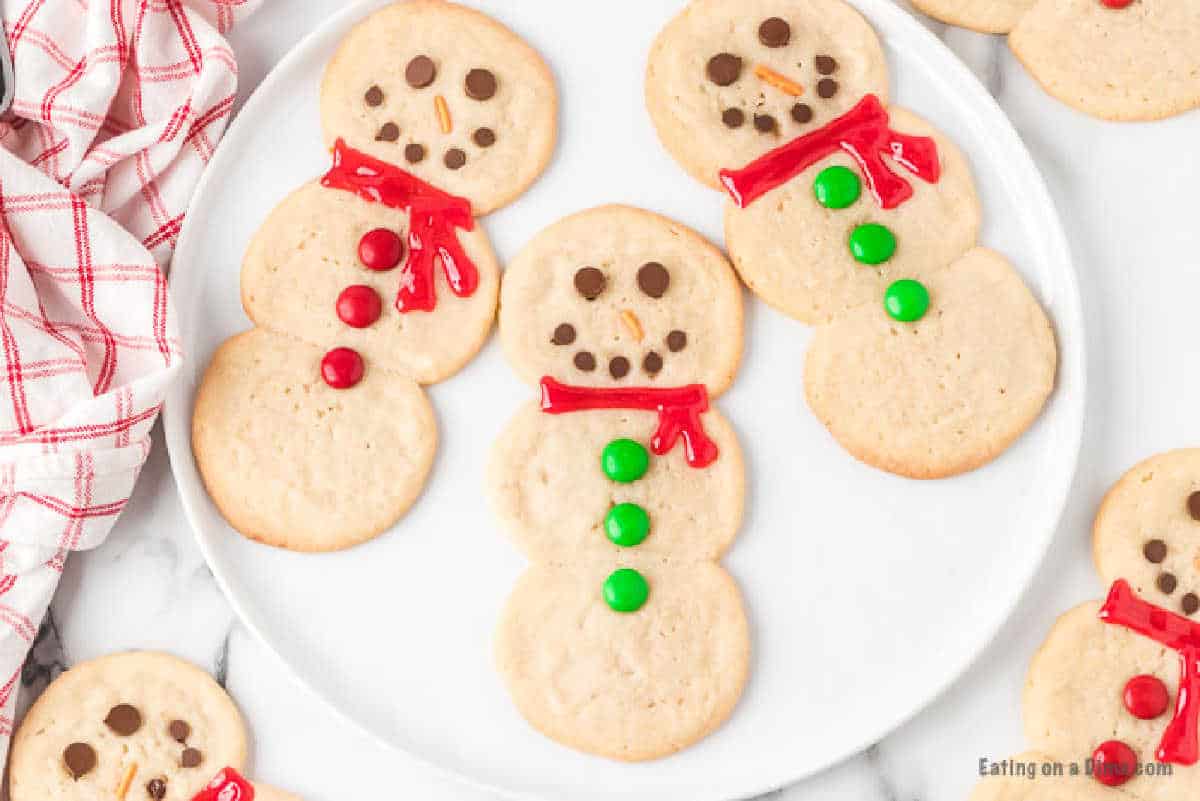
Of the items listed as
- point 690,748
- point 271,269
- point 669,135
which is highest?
point 669,135

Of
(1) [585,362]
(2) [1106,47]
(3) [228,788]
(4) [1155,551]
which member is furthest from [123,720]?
(2) [1106,47]

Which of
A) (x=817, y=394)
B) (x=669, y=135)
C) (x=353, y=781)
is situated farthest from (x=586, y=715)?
(x=669, y=135)

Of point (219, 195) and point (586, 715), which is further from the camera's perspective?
point (219, 195)

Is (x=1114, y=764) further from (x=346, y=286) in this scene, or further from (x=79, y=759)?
(x=79, y=759)

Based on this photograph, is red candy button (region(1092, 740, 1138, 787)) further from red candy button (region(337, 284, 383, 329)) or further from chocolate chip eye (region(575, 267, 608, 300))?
red candy button (region(337, 284, 383, 329))

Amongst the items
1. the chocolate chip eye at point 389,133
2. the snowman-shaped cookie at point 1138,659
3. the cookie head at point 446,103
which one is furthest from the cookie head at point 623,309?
the snowman-shaped cookie at point 1138,659

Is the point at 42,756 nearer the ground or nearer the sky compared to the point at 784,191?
nearer the ground

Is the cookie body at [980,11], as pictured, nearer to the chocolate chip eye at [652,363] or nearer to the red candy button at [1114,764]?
the chocolate chip eye at [652,363]

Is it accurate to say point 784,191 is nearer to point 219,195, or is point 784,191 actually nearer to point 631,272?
point 631,272
